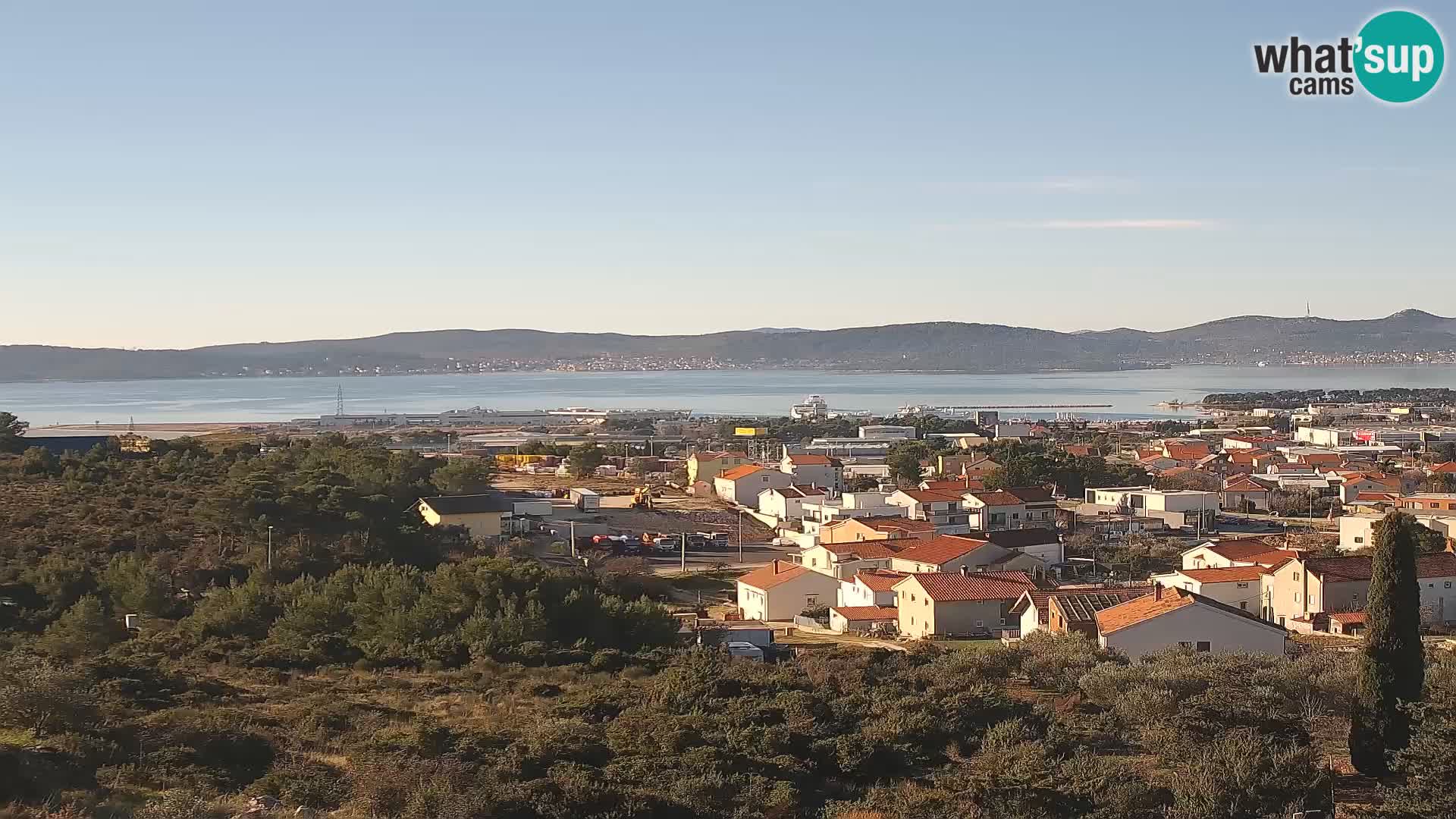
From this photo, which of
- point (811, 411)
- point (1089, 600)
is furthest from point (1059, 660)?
point (811, 411)

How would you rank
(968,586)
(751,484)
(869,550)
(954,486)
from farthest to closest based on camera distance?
(751,484)
(954,486)
(869,550)
(968,586)

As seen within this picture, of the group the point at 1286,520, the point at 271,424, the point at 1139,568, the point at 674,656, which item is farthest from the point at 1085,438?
the point at 674,656

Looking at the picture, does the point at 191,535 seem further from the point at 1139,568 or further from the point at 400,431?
the point at 400,431

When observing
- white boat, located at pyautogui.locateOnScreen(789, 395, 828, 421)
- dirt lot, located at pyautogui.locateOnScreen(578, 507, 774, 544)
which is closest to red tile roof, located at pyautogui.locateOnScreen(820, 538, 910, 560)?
dirt lot, located at pyautogui.locateOnScreen(578, 507, 774, 544)

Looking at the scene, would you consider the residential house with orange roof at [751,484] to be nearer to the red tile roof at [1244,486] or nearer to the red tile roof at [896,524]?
the red tile roof at [896,524]

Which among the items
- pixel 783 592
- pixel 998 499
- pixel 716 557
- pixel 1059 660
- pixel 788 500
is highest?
pixel 1059 660

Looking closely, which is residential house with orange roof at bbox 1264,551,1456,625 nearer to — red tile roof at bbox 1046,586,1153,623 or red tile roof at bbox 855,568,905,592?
red tile roof at bbox 1046,586,1153,623

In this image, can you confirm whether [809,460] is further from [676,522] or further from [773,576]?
[773,576]
